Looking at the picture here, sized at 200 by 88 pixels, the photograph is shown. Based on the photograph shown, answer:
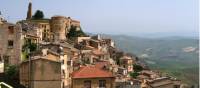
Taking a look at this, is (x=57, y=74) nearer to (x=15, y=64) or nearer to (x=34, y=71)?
(x=34, y=71)

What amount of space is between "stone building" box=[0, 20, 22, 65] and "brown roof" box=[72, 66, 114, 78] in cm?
650

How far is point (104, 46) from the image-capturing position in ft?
268

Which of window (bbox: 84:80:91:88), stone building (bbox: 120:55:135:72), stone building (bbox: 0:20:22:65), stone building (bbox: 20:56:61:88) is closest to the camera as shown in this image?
stone building (bbox: 20:56:61:88)

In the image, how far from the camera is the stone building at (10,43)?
1938 inches

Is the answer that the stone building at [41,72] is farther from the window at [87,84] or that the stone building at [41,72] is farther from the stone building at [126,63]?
the stone building at [126,63]

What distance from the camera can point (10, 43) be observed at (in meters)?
49.8

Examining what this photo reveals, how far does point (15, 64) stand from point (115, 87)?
31.7 feet

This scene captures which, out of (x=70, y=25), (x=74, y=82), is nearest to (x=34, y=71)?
(x=74, y=82)

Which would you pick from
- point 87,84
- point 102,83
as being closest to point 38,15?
point 102,83

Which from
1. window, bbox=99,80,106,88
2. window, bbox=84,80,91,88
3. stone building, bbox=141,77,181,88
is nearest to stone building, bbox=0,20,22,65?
window, bbox=84,80,91,88

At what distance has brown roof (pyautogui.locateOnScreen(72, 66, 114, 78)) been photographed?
151 feet

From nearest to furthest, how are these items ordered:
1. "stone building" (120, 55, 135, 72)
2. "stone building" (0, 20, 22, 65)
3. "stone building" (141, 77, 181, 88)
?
"stone building" (0, 20, 22, 65) < "stone building" (141, 77, 181, 88) < "stone building" (120, 55, 135, 72)

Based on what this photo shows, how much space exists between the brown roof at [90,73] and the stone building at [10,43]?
6501 mm

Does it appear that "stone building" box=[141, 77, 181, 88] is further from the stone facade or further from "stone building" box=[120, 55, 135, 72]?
"stone building" box=[120, 55, 135, 72]
